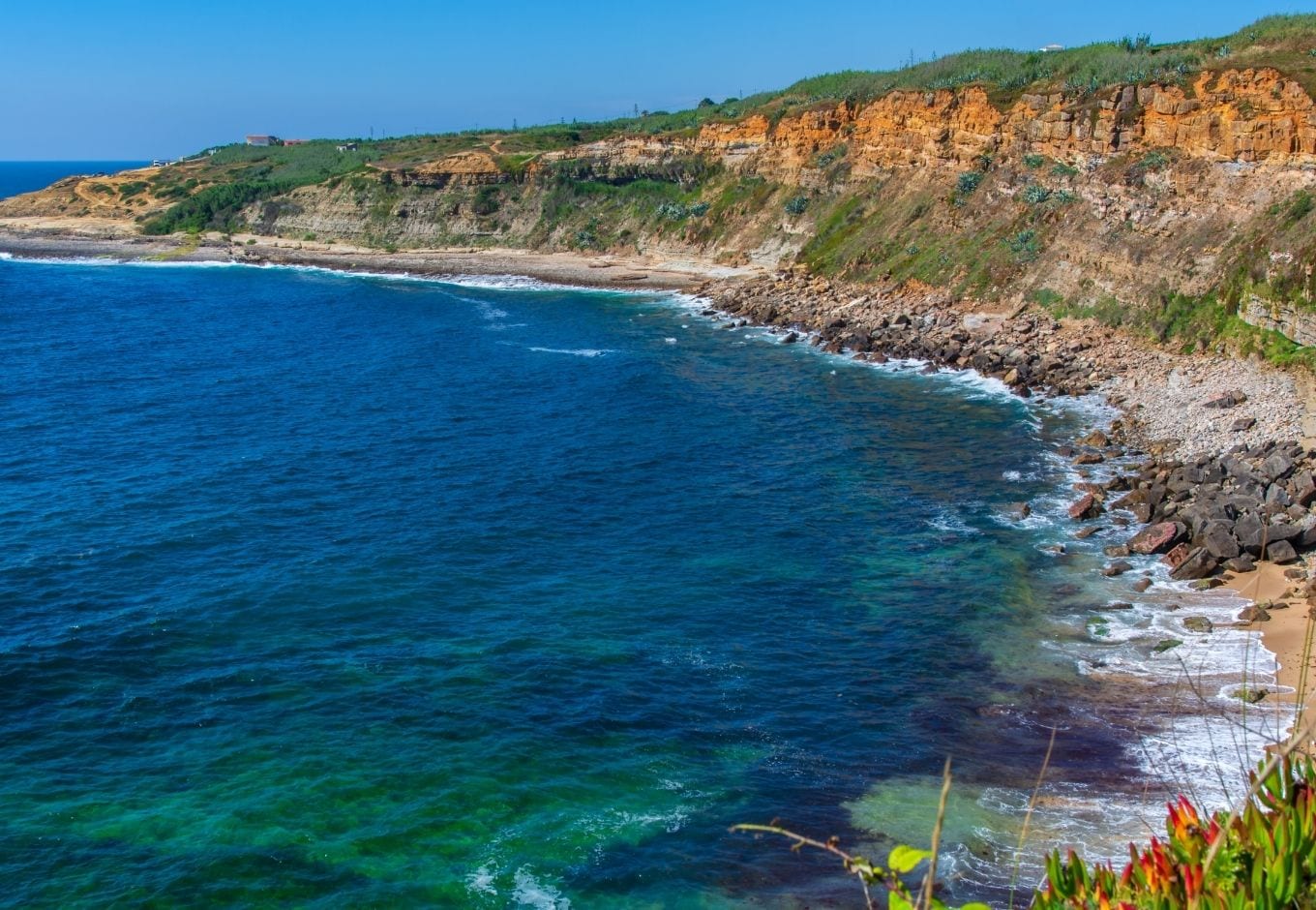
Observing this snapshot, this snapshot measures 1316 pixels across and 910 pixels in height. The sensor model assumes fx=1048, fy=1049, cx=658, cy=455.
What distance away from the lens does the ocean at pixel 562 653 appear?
817 inches

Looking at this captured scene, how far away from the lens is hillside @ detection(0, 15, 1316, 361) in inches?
2106

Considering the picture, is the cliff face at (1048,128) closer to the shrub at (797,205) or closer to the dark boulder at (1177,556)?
the shrub at (797,205)

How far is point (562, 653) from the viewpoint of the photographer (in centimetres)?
2831

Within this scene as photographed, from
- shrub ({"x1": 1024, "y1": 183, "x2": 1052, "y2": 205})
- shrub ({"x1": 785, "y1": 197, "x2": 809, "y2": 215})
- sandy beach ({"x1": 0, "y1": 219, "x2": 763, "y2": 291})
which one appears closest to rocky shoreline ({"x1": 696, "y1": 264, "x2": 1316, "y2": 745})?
shrub ({"x1": 1024, "y1": 183, "x2": 1052, "y2": 205})

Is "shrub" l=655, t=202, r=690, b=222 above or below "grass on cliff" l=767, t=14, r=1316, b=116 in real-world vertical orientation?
below

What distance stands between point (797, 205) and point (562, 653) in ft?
226

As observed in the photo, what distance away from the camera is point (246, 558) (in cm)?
3438

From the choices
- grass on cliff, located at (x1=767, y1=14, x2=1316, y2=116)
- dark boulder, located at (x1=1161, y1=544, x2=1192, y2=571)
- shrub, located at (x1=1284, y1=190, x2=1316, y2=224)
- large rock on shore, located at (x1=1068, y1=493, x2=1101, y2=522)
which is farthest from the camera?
grass on cliff, located at (x1=767, y1=14, x2=1316, y2=116)

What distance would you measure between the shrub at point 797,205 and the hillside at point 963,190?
0.12 m

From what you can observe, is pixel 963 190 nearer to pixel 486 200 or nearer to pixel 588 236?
pixel 588 236

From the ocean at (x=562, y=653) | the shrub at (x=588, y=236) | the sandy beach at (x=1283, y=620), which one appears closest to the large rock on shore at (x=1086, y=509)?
the ocean at (x=562, y=653)

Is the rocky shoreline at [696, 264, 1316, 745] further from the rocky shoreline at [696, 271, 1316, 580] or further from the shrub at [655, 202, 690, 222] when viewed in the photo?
the shrub at [655, 202, 690, 222]

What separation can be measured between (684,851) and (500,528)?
18323 mm

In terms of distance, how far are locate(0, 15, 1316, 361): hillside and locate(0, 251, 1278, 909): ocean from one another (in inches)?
503
